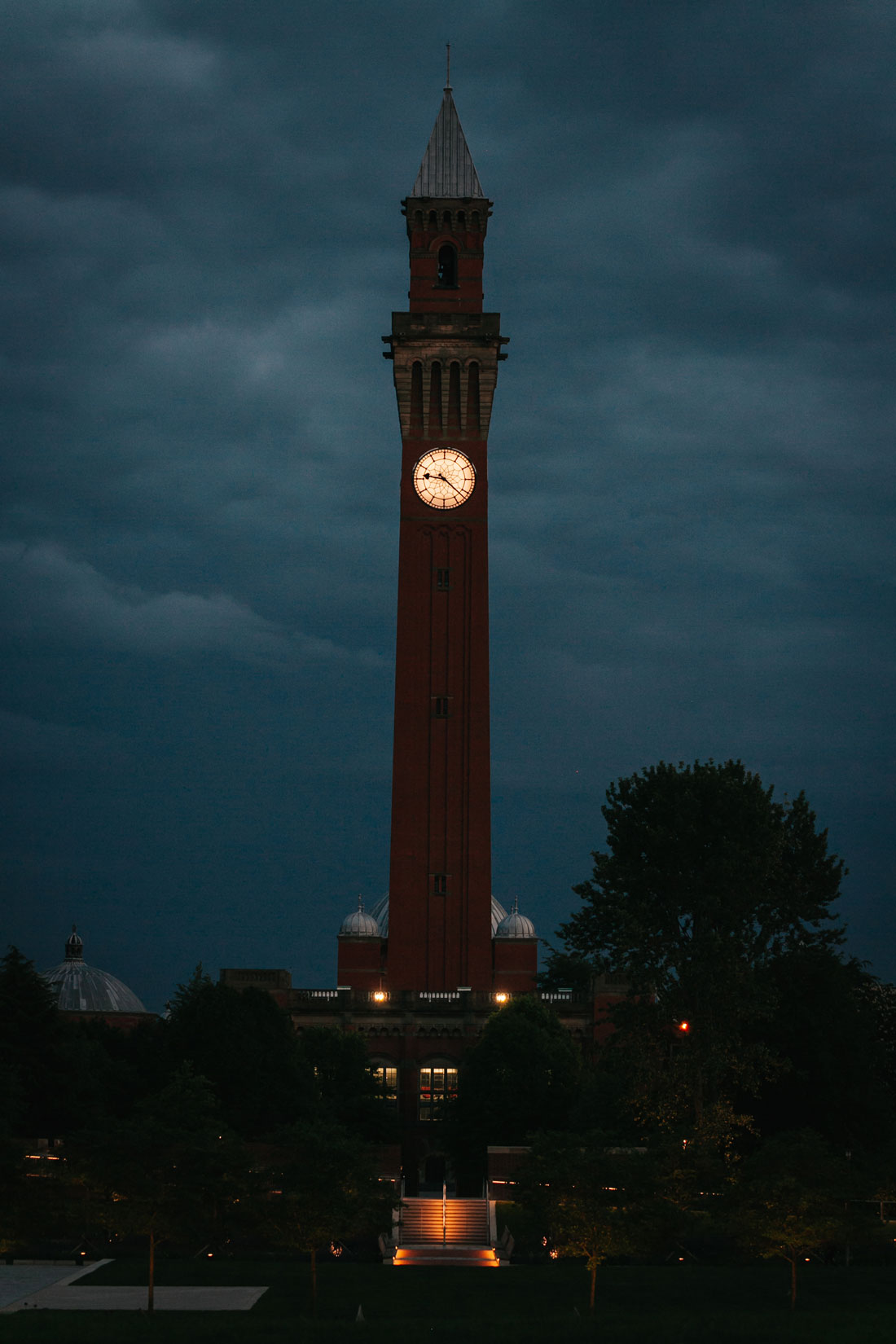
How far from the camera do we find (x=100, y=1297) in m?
37.1

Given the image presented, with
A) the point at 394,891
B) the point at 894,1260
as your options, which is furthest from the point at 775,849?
the point at 394,891

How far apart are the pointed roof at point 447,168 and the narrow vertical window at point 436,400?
1143 cm

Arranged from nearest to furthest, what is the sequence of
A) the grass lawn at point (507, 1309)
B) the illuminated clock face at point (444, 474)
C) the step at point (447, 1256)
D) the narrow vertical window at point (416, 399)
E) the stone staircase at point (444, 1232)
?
the grass lawn at point (507, 1309), the step at point (447, 1256), the stone staircase at point (444, 1232), the narrow vertical window at point (416, 399), the illuminated clock face at point (444, 474)

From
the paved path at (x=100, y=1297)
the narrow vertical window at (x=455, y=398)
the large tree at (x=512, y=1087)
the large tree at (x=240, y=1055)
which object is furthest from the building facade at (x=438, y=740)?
the paved path at (x=100, y=1297)

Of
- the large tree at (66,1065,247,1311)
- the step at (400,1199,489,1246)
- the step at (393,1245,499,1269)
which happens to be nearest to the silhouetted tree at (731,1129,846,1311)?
the step at (393,1245,499,1269)

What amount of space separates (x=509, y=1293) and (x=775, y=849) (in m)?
22.2

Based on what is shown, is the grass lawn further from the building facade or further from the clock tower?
the clock tower

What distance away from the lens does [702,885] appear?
2112 inches

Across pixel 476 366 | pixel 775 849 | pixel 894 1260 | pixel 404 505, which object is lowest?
pixel 894 1260

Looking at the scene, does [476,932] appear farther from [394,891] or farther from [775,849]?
[775,849]

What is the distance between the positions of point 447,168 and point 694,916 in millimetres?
55501

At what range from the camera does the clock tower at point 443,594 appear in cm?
8300

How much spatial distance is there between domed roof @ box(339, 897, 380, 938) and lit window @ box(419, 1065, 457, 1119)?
42.6 ft

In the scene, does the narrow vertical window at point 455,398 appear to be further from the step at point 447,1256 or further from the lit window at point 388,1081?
the step at point 447,1256
